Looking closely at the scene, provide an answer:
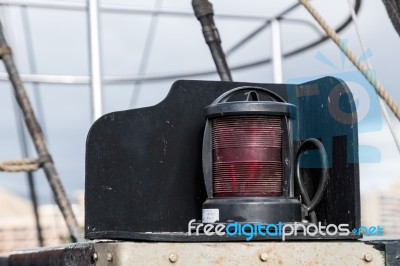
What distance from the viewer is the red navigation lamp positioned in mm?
1783

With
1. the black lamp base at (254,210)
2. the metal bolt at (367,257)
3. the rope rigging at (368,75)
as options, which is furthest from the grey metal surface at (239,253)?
the rope rigging at (368,75)

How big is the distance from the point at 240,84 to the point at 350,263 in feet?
1.97

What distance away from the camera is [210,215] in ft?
5.87

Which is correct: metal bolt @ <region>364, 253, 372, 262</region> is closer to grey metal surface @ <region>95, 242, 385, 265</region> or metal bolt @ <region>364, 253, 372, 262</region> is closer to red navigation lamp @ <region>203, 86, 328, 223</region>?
grey metal surface @ <region>95, 242, 385, 265</region>

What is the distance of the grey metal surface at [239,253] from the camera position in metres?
1.51

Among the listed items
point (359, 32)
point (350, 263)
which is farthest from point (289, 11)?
point (350, 263)

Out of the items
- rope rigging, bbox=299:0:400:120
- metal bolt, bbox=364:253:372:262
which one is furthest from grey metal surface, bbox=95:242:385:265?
rope rigging, bbox=299:0:400:120

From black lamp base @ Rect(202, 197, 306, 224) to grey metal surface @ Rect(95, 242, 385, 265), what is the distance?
157 millimetres

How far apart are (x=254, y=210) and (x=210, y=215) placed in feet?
0.33

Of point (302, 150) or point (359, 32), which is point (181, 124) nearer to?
point (302, 150)

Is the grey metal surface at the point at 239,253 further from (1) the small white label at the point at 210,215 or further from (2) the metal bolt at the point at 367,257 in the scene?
(1) the small white label at the point at 210,215
